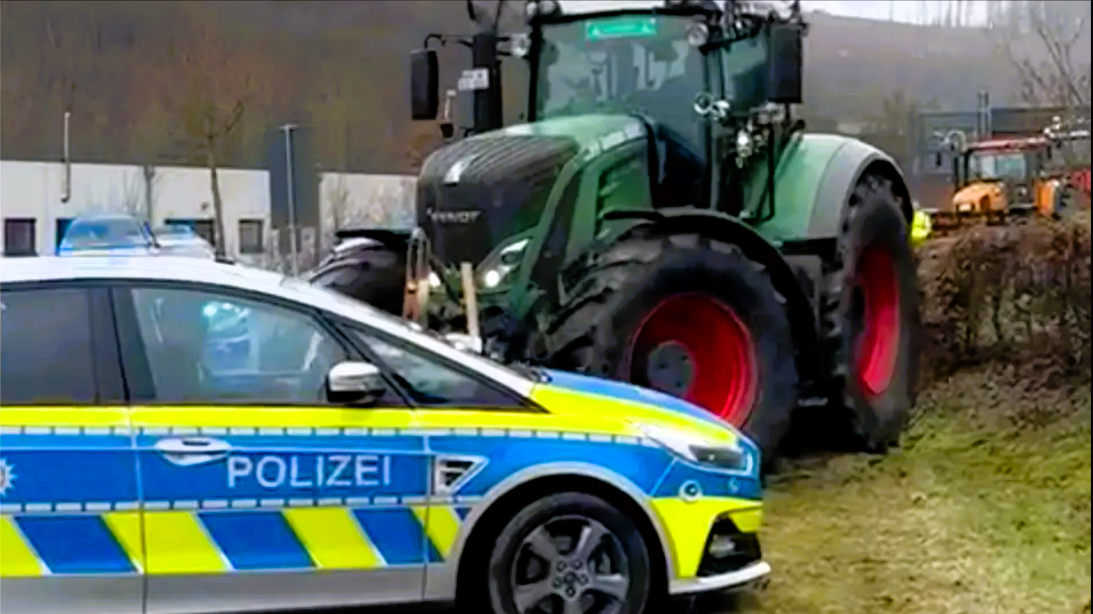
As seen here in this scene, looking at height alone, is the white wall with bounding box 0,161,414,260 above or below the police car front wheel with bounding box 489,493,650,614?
above

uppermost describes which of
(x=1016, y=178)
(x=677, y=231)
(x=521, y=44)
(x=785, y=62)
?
(x=521, y=44)

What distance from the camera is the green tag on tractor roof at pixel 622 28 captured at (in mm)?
7934

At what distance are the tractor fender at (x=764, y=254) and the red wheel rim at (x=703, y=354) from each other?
323 mm

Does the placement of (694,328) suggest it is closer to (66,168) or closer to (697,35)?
(697,35)

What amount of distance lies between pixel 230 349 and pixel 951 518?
3416 millimetres

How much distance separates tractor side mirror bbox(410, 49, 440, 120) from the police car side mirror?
A: 406 cm

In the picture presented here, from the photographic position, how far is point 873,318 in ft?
28.5

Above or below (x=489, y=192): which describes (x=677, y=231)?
below

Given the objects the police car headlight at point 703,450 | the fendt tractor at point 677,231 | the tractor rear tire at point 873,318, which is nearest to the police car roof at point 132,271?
the police car headlight at point 703,450

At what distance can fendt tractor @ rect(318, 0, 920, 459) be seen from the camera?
22.3 ft

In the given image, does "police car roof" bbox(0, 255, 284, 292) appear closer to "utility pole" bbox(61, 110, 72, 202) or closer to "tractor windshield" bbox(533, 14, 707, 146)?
"tractor windshield" bbox(533, 14, 707, 146)

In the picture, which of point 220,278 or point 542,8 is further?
point 542,8

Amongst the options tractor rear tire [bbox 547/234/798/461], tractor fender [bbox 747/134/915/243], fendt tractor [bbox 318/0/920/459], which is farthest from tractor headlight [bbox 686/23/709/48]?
tractor rear tire [bbox 547/234/798/461]

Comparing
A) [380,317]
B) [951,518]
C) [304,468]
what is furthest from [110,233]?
[304,468]
